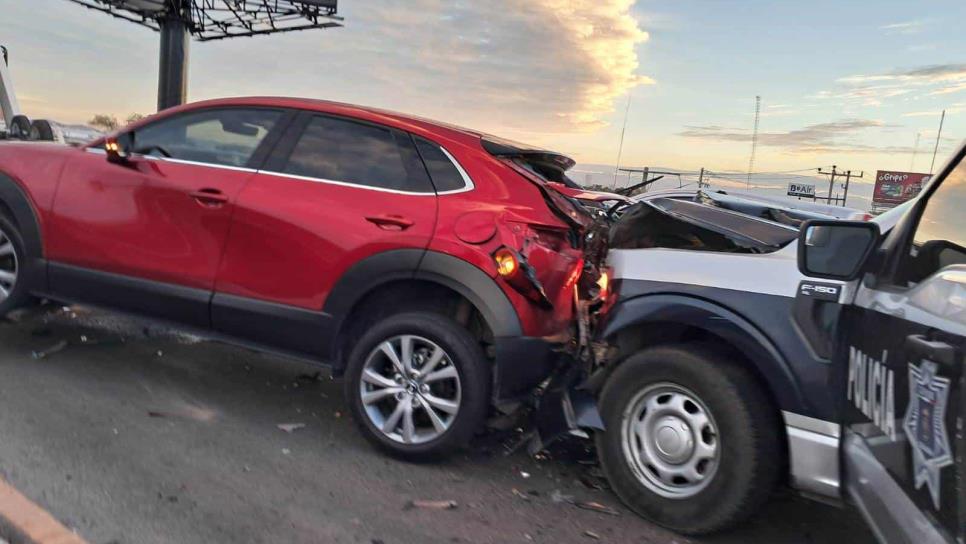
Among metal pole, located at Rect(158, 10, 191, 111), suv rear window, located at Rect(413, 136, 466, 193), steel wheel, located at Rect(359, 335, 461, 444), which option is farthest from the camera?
metal pole, located at Rect(158, 10, 191, 111)

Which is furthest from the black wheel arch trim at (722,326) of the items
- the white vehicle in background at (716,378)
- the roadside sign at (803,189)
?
the roadside sign at (803,189)

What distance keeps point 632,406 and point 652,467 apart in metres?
0.29

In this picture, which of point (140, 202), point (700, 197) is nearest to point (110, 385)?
point (140, 202)

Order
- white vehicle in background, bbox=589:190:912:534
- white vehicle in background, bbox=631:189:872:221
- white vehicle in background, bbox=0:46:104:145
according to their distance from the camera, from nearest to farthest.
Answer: white vehicle in background, bbox=589:190:912:534
white vehicle in background, bbox=631:189:872:221
white vehicle in background, bbox=0:46:104:145

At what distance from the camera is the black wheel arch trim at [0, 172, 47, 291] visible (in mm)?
4754

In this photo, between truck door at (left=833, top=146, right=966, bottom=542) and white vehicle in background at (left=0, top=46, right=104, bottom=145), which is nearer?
truck door at (left=833, top=146, right=966, bottom=542)

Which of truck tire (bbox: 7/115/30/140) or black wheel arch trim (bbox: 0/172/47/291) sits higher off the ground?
truck tire (bbox: 7/115/30/140)

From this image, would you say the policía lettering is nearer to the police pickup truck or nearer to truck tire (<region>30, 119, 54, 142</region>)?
the police pickup truck

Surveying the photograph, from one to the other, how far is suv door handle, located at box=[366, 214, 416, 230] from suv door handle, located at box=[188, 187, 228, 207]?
3.16ft

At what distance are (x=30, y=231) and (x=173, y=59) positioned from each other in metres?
22.6

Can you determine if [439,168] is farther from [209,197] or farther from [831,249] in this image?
[831,249]

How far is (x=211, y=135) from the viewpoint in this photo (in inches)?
175

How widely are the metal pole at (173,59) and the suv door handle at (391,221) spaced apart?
A: 77.1 feet

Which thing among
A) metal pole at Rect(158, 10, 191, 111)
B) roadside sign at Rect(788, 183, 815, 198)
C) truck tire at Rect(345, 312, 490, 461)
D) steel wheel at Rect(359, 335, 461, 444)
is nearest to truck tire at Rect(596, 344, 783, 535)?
truck tire at Rect(345, 312, 490, 461)
